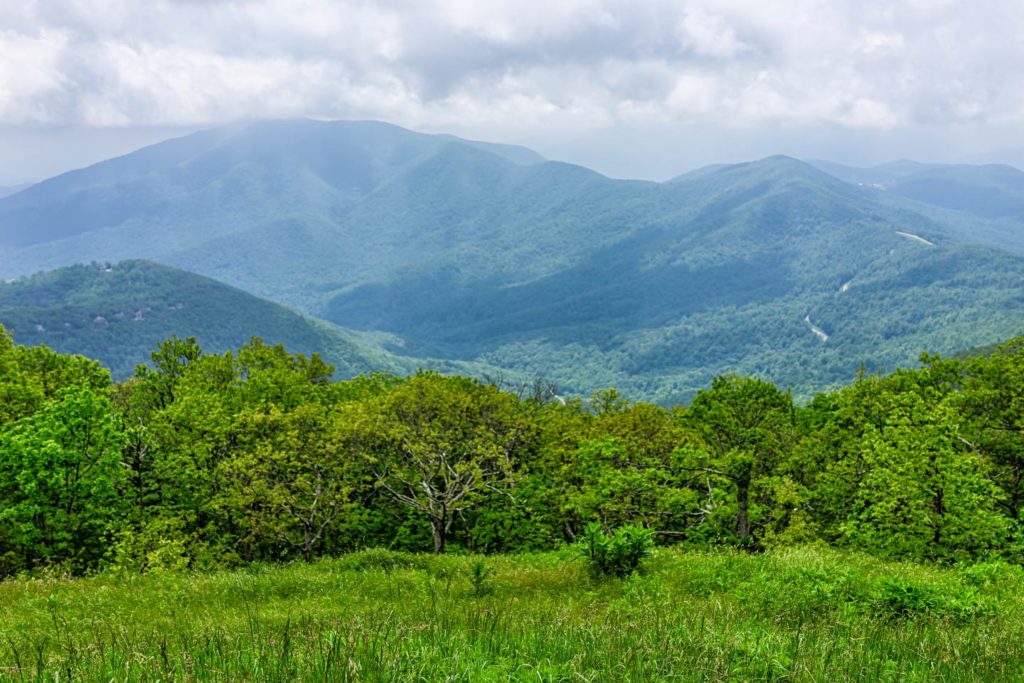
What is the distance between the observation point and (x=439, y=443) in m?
36.3

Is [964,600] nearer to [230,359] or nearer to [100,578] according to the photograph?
[100,578]

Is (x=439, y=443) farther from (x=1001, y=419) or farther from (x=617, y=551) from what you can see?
(x=1001, y=419)

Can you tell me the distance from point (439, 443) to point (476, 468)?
10.3 ft

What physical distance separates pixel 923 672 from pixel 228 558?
1247 inches

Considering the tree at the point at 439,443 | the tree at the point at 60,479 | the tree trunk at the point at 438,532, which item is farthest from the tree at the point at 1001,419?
the tree at the point at 60,479

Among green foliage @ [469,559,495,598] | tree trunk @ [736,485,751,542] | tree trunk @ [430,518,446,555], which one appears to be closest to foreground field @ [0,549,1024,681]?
green foliage @ [469,559,495,598]

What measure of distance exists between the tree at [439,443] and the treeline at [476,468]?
143 mm

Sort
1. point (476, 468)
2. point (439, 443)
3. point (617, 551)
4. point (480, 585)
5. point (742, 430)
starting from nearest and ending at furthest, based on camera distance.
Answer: point (480, 585) → point (617, 551) → point (476, 468) → point (439, 443) → point (742, 430)

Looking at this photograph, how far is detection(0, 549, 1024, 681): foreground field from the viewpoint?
5.76 meters

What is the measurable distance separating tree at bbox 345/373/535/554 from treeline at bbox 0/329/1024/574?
0.47 ft

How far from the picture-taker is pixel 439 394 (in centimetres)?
3897

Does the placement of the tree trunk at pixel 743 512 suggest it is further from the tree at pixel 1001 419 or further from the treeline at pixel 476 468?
the tree at pixel 1001 419

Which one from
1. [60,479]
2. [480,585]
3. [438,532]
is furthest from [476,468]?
[480,585]

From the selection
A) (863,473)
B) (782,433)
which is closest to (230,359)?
(782,433)
